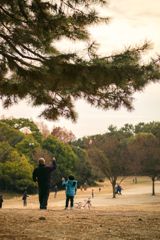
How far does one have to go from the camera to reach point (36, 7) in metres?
5.84

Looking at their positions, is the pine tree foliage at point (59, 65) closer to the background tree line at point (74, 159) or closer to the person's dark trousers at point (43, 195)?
the person's dark trousers at point (43, 195)

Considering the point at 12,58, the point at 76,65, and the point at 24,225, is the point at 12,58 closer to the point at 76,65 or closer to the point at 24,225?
the point at 76,65

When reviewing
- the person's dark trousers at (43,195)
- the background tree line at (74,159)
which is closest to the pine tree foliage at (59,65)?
the person's dark trousers at (43,195)

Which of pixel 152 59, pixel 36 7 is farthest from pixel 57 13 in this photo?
pixel 152 59

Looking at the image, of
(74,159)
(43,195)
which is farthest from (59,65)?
(74,159)

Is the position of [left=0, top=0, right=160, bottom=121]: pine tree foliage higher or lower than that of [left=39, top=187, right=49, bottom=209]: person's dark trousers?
higher

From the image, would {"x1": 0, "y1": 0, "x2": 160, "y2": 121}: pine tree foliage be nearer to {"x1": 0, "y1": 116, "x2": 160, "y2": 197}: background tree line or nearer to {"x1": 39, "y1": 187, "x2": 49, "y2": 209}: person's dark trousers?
{"x1": 39, "y1": 187, "x2": 49, "y2": 209}: person's dark trousers

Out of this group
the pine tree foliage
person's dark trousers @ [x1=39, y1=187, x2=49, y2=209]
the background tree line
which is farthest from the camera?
the background tree line

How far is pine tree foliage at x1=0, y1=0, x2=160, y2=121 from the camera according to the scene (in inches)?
211

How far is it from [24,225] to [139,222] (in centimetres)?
230

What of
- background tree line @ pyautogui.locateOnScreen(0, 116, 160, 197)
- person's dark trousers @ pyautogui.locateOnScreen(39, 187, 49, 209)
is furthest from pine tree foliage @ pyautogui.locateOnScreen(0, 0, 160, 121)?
background tree line @ pyautogui.locateOnScreen(0, 116, 160, 197)

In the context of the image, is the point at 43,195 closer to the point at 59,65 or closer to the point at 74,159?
the point at 59,65

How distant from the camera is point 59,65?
539 cm

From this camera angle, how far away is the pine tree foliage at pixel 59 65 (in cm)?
537
